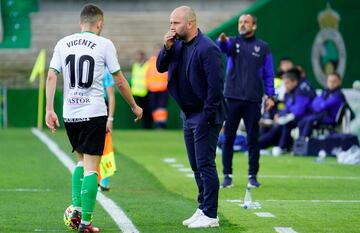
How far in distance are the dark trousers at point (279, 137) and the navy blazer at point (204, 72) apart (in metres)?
11.0

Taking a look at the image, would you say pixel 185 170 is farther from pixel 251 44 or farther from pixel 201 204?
pixel 201 204

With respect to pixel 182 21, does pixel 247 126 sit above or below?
below

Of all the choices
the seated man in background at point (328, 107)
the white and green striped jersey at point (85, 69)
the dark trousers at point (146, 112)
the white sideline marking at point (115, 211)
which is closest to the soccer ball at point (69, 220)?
the white sideline marking at point (115, 211)

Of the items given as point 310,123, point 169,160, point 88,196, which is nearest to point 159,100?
point 310,123

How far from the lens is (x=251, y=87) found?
1528 centimetres

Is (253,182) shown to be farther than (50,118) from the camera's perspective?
Yes

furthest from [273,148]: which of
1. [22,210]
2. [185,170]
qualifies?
[22,210]

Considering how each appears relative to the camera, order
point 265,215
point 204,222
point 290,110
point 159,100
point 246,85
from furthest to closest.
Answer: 1. point 159,100
2. point 290,110
3. point 246,85
4. point 265,215
5. point 204,222

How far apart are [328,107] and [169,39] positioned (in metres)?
11.1

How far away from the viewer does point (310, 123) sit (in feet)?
71.9

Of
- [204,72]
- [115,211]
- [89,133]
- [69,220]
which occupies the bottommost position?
[115,211]

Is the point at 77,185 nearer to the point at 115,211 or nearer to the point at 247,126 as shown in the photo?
the point at 115,211

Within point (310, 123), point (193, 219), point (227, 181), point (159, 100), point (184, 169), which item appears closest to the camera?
point (193, 219)

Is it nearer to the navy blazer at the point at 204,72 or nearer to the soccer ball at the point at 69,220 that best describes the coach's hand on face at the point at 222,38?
the navy blazer at the point at 204,72
